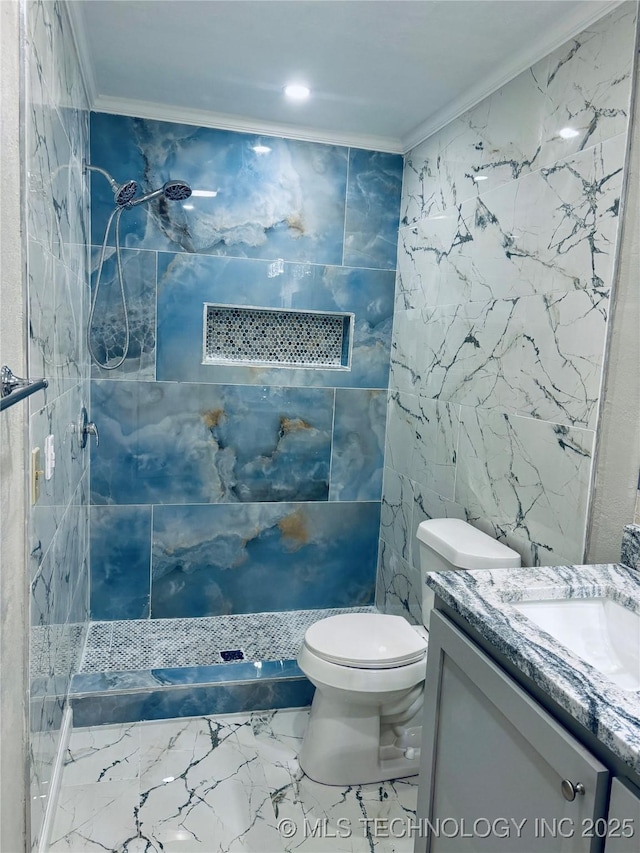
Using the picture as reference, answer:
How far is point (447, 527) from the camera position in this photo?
230 cm

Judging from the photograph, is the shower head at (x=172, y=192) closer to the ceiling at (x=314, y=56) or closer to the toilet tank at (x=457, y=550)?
the ceiling at (x=314, y=56)

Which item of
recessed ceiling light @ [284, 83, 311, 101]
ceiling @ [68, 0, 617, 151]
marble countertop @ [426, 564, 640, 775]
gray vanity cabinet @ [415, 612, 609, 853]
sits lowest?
gray vanity cabinet @ [415, 612, 609, 853]

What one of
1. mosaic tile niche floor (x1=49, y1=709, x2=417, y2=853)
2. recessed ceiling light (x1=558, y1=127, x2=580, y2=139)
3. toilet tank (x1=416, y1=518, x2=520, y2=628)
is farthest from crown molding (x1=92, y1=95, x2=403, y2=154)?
mosaic tile niche floor (x1=49, y1=709, x2=417, y2=853)

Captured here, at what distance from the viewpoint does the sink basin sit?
134cm

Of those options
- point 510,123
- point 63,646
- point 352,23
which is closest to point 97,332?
point 63,646

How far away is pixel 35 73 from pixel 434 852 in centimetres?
203

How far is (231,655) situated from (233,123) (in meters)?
2.42

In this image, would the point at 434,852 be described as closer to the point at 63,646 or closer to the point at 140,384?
the point at 63,646

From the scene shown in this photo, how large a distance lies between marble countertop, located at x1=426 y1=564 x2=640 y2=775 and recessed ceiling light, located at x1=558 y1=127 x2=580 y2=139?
4.18ft

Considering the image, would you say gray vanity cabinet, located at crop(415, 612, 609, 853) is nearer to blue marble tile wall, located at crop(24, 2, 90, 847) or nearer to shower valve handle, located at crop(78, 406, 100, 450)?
blue marble tile wall, located at crop(24, 2, 90, 847)

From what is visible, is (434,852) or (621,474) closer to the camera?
(434,852)

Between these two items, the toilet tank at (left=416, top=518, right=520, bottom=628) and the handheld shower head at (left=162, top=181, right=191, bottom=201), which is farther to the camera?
the handheld shower head at (left=162, top=181, right=191, bottom=201)

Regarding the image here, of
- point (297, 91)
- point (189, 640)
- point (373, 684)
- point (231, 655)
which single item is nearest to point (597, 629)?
point (373, 684)

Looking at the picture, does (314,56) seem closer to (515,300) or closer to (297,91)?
(297,91)
